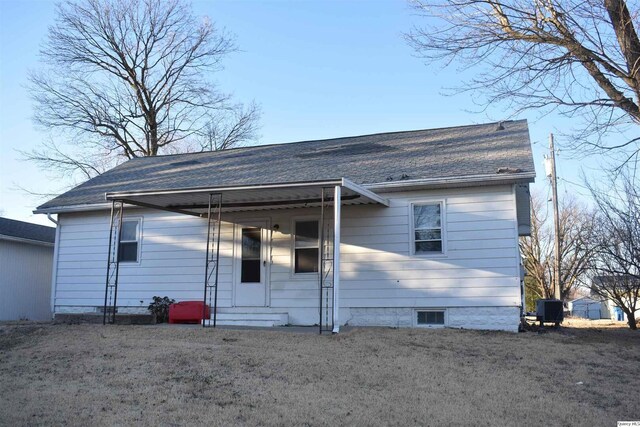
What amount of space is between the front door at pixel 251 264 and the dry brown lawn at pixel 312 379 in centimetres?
314

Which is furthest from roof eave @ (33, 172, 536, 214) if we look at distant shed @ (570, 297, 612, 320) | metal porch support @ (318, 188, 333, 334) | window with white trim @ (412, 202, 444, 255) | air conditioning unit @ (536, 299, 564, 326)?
distant shed @ (570, 297, 612, 320)

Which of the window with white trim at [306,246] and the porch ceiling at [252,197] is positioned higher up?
the porch ceiling at [252,197]

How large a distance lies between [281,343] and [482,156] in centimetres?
609

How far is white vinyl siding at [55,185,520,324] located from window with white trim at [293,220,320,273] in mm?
127

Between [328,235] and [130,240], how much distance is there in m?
5.22

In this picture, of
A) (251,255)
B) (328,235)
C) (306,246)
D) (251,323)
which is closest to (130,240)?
(251,255)

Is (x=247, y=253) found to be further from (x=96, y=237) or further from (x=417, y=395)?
(x=417, y=395)

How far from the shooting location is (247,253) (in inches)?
526

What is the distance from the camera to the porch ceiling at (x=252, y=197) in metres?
10.3

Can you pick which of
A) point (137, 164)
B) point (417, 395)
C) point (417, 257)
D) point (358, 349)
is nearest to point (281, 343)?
point (358, 349)

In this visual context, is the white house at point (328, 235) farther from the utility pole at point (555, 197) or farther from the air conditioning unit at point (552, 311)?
the utility pole at point (555, 197)

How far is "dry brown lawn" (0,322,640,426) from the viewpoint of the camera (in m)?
5.50

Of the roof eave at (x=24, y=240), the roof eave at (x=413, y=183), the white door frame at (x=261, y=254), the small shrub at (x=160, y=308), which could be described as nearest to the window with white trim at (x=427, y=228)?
the roof eave at (x=413, y=183)

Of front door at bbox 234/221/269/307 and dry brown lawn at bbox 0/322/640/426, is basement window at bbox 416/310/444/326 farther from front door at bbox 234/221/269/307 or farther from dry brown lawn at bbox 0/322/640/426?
front door at bbox 234/221/269/307
